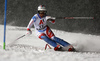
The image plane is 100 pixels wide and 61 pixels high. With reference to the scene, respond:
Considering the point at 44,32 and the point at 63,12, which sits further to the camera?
the point at 63,12

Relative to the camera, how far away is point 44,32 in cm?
475

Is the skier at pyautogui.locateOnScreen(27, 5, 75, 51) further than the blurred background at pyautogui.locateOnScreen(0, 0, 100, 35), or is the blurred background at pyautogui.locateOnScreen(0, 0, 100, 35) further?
the blurred background at pyautogui.locateOnScreen(0, 0, 100, 35)

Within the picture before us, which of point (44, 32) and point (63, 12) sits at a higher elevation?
point (44, 32)

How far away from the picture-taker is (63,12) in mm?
9891

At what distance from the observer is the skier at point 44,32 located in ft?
14.8

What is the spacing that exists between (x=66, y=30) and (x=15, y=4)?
3688mm

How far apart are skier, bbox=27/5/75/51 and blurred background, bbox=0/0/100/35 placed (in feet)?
16.7

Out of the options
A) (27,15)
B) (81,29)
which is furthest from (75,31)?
(27,15)

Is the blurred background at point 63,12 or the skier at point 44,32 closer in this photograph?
the skier at point 44,32

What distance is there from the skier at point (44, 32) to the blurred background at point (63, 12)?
5.10 meters

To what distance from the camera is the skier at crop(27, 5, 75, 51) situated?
4508mm

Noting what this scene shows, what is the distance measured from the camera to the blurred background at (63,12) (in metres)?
9.47

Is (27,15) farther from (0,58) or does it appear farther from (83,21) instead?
(0,58)

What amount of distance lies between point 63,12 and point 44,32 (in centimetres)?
536
